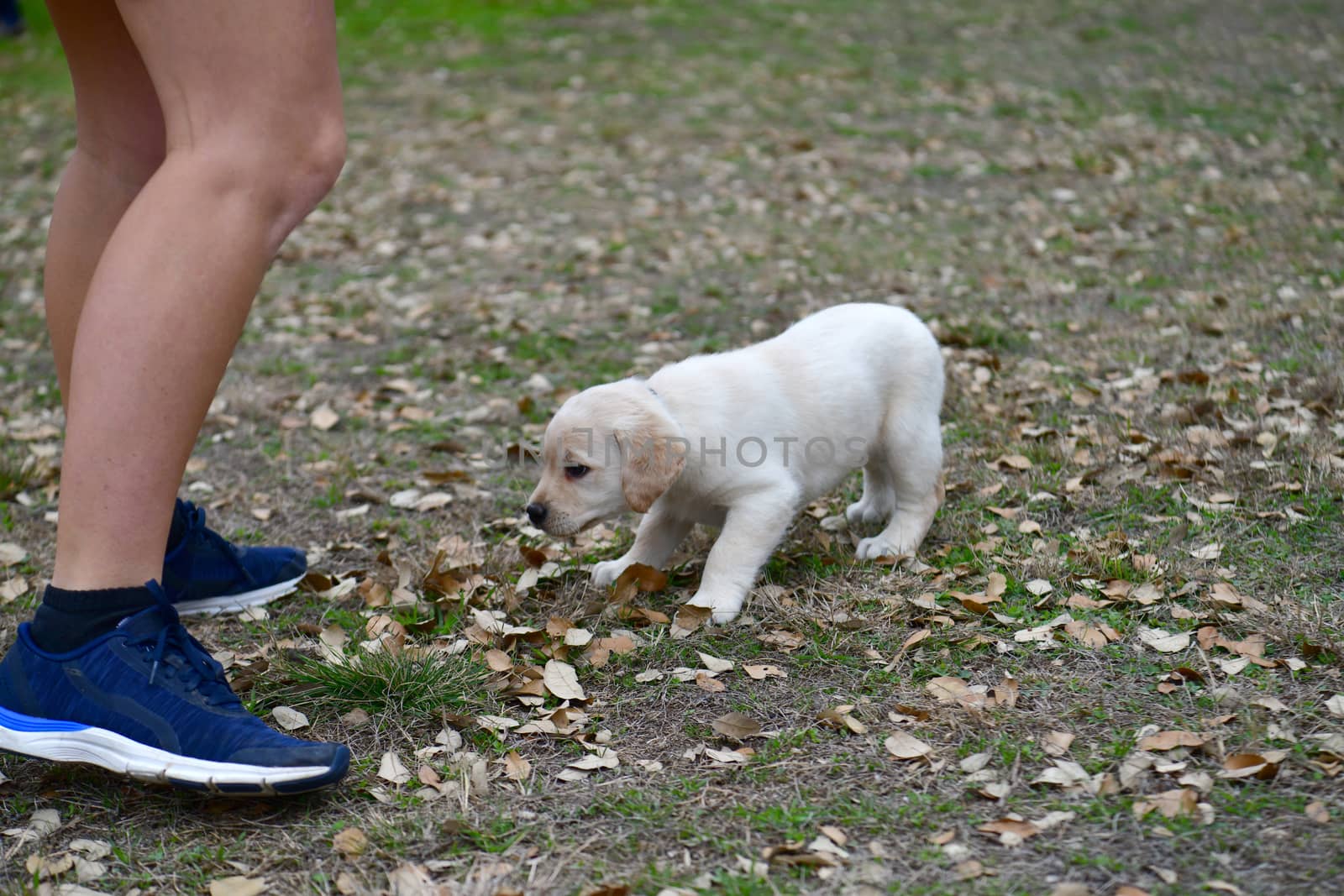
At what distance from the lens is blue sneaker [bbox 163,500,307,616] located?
2889 millimetres

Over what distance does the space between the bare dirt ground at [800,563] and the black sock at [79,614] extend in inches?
14.2

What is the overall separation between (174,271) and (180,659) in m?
0.72

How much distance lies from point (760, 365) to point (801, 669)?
0.93 metres

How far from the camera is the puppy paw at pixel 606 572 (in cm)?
319

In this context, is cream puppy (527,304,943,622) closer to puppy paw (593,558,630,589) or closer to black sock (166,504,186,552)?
puppy paw (593,558,630,589)

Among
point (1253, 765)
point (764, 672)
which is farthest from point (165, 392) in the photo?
point (1253, 765)

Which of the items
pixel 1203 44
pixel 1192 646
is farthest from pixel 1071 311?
pixel 1203 44

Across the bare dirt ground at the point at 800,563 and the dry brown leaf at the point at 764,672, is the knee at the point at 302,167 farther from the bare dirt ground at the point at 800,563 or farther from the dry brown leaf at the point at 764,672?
the dry brown leaf at the point at 764,672

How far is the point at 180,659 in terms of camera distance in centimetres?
216

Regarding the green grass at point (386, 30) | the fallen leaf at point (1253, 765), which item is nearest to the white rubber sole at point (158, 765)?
the fallen leaf at point (1253, 765)

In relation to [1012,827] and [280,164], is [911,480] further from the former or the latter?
[280,164]

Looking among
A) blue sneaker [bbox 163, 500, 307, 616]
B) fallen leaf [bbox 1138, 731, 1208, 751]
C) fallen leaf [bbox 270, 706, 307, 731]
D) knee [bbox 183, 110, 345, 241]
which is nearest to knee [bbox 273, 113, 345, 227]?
knee [bbox 183, 110, 345, 241]

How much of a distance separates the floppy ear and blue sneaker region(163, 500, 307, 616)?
1.01 metres

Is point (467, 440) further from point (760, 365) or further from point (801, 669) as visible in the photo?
point (801, 669)
